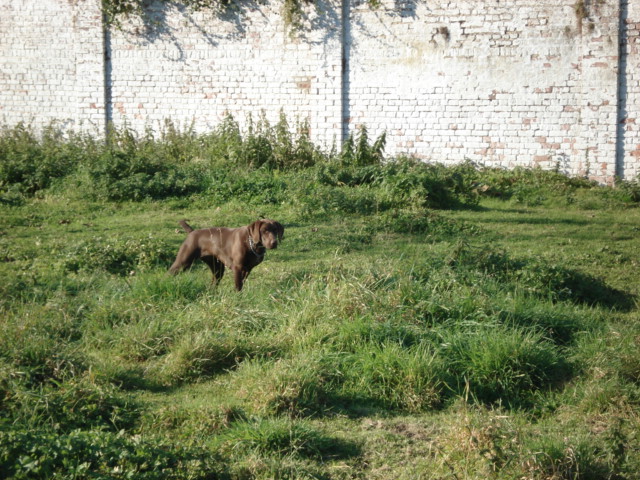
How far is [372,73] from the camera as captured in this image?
1508 centimetres

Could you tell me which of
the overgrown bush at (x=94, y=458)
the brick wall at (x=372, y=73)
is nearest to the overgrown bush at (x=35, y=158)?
the brick wall at (x=372, y=73)

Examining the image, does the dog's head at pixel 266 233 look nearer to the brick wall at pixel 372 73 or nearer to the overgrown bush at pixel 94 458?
the overgrown bush at pixel 94 458

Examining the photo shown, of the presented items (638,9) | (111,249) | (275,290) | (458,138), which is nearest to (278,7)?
(458,138)

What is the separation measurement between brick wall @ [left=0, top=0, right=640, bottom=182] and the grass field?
14.1ft

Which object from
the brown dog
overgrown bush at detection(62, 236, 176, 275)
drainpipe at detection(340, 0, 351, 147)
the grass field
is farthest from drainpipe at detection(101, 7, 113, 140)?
the brown dog

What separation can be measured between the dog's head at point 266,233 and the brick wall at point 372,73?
26.5 ft

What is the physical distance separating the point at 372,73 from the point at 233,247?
8.41 m

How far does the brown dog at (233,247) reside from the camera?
739cm

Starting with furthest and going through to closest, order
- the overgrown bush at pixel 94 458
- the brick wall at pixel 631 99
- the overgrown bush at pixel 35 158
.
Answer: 1. the brick wall at pixel 631 99
2. the overgrown bush at pixel 35 158
3. the overgrown bush at pixel 94 458

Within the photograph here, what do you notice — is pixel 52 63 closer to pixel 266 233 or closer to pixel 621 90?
pixel 266 233

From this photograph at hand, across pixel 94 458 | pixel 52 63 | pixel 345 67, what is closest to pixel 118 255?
pixel 94 458

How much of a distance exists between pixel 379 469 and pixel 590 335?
288cm

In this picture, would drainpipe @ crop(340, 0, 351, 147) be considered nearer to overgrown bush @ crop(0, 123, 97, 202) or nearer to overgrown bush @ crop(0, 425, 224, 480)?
overgrown bush @ crop(0, 123, 97, 202)

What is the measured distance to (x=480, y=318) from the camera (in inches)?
260
